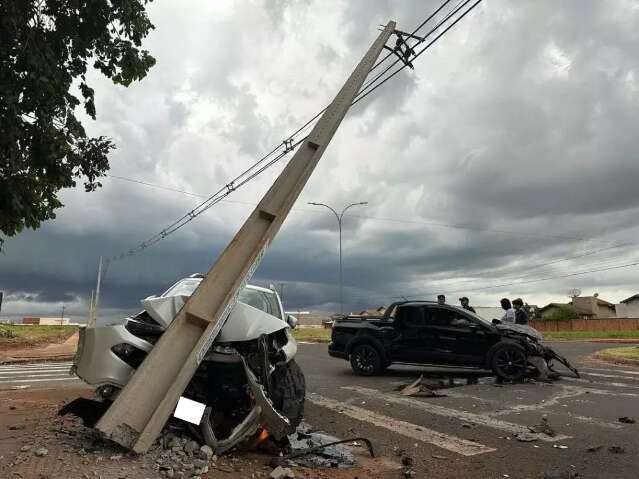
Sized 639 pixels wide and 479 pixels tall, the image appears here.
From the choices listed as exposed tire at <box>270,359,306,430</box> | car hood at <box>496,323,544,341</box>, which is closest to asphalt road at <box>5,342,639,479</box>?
car hood at <box>496,323,544,341</box>

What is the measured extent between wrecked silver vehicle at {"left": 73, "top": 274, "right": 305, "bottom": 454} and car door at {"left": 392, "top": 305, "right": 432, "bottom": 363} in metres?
6.17

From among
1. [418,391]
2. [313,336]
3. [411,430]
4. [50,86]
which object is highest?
[50,86]

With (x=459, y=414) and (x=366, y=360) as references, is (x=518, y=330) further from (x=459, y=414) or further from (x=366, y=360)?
(x=459, y=414)

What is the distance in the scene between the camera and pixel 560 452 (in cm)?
562

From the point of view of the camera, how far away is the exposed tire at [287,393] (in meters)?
5.56

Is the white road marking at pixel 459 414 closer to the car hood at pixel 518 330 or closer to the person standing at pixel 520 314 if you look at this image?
the car hood at pixel 518 330

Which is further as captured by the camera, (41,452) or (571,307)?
(571,307)

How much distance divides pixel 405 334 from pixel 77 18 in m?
8.87

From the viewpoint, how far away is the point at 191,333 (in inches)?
203

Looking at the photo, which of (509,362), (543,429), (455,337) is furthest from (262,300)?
(509,362)

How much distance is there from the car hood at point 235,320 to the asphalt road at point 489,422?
1972 mm

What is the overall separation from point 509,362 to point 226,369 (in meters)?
7.33

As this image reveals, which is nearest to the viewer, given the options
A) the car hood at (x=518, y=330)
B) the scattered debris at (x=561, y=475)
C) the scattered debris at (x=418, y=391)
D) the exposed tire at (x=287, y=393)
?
the scattered debris at (x=561, y=475)

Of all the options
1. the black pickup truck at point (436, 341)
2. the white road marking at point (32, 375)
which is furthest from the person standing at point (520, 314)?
the white road marking at point (32, 375)
